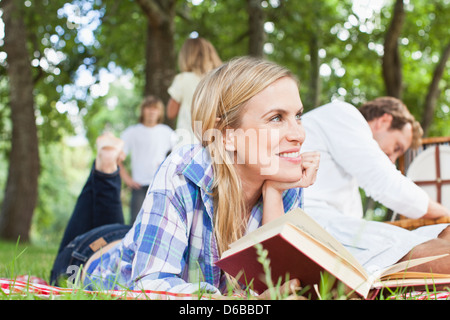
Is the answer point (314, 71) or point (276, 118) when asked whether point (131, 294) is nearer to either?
point (276, 118)

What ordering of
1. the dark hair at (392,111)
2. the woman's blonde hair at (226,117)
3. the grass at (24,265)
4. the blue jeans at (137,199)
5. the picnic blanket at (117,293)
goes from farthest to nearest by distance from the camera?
the blue jeans at (137,199), the dark hair at (392,111), the woman's blonde hair at (226,117), the grass at (24,265), the picnic blanket at (117,293)

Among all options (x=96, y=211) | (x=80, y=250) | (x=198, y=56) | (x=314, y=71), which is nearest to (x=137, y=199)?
(x=198, y=56)

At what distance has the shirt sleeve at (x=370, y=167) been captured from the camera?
298 centimetres

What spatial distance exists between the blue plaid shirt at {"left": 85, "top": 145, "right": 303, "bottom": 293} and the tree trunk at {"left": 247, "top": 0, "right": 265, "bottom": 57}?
278 inches

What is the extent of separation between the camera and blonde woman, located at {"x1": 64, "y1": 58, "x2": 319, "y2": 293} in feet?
6.28

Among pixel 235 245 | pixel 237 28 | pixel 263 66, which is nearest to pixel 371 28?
pixel 237 28

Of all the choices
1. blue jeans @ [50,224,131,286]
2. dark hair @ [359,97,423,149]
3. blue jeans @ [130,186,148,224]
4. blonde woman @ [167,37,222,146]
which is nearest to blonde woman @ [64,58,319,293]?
blue jeans @ [50,224,131,286]

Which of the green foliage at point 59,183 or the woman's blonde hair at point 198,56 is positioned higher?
Answer: the woman's blonde hair at point 198,56

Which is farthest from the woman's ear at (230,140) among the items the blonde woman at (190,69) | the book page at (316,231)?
the blonde woman at (190,69)

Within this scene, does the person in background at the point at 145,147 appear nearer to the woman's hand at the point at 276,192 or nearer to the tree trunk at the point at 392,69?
the woman's hand at the point at 276,192

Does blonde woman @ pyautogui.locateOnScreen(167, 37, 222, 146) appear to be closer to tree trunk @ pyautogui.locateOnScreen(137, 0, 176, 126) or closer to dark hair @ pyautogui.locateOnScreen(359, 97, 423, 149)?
dark hair @ pyautogui.locateOnScreen(359, 97, 423, 149)

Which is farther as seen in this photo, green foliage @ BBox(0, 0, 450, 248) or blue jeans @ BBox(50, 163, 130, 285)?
green foliage @ BBox(0, 0, 450, 248)

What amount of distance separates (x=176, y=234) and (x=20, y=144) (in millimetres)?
8826

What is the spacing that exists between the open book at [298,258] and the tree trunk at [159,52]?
653 cm
